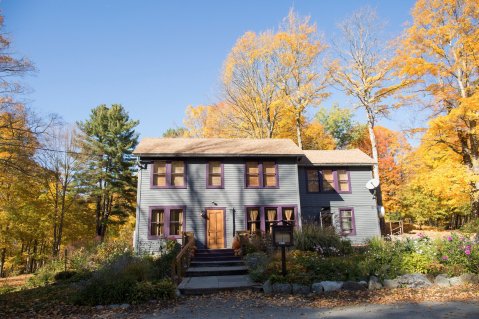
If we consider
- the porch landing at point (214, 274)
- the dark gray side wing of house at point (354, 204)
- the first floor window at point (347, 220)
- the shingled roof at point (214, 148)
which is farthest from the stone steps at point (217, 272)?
the first floor window at point (347, 220)

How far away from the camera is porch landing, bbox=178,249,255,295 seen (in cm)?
921

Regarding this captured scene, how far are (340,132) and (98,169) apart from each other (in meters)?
25.5

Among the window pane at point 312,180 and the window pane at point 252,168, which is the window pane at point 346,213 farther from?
the window pane at point 252,168

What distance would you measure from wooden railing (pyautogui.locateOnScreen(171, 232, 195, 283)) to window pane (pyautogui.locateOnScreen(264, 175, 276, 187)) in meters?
4.96

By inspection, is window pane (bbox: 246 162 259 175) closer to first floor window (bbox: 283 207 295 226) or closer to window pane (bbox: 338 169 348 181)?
first floor window (bbox: 283 207 295 226)

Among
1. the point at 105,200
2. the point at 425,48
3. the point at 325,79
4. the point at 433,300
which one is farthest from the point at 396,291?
the point at 105,200

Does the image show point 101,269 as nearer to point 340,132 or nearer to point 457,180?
point 457,180

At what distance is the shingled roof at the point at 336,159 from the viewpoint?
61.9 feet

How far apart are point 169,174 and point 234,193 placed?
366 centimetres

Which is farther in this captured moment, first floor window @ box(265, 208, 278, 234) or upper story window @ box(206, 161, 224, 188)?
upper story window @ box(206, 161, 224, 188)

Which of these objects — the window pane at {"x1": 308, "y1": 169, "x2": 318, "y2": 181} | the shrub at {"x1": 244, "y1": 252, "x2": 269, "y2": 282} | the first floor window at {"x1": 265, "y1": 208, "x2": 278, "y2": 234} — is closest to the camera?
the shrub at {"x1": 244, "y1": 252, "x2": 269, "y2": 282}

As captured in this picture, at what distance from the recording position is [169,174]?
1673cm

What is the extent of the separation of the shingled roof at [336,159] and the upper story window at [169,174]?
23.7 feet

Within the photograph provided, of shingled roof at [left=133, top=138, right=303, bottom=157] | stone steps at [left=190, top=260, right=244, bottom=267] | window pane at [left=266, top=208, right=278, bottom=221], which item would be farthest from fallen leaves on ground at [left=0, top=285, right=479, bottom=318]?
shingled roof at [left=133, top=138, right=303, bottom=157]
